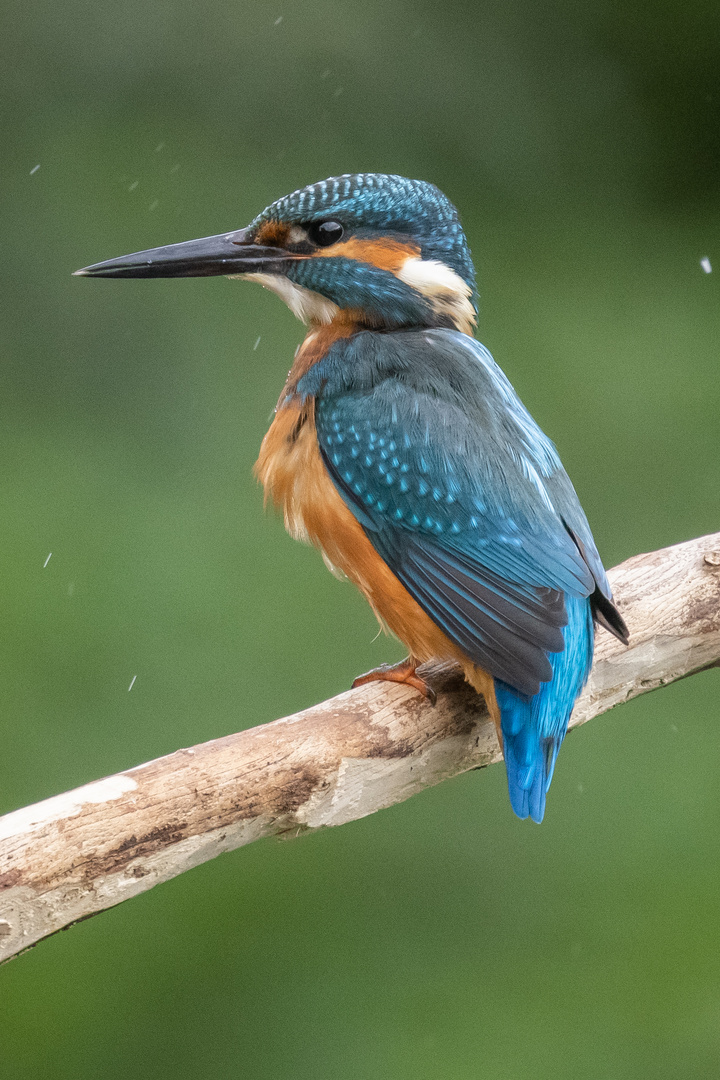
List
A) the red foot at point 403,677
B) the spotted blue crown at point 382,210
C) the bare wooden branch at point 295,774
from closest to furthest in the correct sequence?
the bare wooden branch at point 295,774, the red foot at point 403,677, the spotted blue crown at point 382,210

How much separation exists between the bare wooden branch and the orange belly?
0.07 meters

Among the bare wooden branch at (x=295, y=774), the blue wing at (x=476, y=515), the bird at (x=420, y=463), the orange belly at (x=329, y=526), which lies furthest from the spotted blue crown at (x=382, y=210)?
the bare wooden branch at (x=295, y=774)

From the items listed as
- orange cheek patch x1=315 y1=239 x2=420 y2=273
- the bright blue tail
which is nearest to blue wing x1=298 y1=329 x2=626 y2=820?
the bright blue tail

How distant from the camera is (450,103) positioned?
13.0 ft

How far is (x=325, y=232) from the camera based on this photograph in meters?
1.69

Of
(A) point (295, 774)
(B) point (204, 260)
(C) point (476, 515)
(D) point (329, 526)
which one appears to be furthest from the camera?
(B) point (204, 260)

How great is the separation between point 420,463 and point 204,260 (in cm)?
47

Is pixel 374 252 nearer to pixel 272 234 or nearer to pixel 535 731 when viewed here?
pixel 272 234

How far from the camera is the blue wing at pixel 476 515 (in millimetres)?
1429

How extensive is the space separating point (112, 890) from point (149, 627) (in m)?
2.10

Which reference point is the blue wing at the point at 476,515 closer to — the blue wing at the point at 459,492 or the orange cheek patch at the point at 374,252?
the blue wing at the point at 459,492

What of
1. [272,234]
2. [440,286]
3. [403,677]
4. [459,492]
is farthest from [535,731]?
[272,234]

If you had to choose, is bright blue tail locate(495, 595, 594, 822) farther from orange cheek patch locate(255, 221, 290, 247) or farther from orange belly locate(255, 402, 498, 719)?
orange cheek patch locate(255, 221, 290, 247)

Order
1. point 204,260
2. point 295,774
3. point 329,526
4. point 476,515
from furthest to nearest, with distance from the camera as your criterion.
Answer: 1. point 204,260
2. point 329,526
3. point 476,515
4. point 295,774
